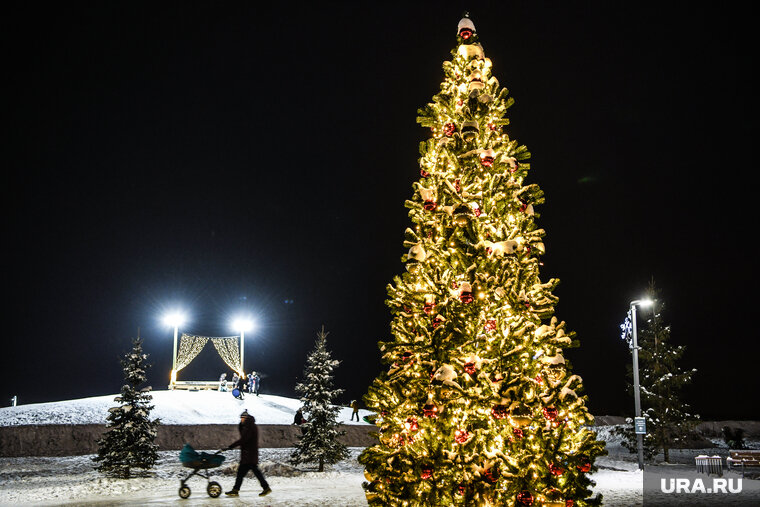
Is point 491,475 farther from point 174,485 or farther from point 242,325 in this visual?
point 242,325

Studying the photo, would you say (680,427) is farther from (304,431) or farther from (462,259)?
(462,259)

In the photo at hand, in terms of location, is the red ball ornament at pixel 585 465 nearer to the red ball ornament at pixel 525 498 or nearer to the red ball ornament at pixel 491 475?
the red ball ornament at pixel 525 498

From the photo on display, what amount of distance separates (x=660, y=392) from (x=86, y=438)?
77.6ft

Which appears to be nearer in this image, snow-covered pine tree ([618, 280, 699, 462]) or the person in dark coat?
the person in dark coat

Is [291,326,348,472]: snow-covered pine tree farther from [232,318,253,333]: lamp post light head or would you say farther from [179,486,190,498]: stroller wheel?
[232,318,253,333]: lamp post light head

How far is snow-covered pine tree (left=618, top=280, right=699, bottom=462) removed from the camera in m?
25.2

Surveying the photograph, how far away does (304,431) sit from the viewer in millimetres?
20203

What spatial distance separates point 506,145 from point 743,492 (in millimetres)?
11802

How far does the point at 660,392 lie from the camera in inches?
1016

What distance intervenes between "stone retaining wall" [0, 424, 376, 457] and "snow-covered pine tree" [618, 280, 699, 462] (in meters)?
12.9

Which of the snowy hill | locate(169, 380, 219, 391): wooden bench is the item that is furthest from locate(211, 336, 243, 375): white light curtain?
locate(169, 380, 219, 391): wooden bench

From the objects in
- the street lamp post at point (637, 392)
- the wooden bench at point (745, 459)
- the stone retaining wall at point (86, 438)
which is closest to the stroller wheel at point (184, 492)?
the stone retaining wall at point (86, 438)

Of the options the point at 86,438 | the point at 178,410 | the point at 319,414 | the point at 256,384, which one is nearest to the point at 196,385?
the point at 256,384

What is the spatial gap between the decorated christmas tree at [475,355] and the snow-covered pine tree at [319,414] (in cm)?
1286
